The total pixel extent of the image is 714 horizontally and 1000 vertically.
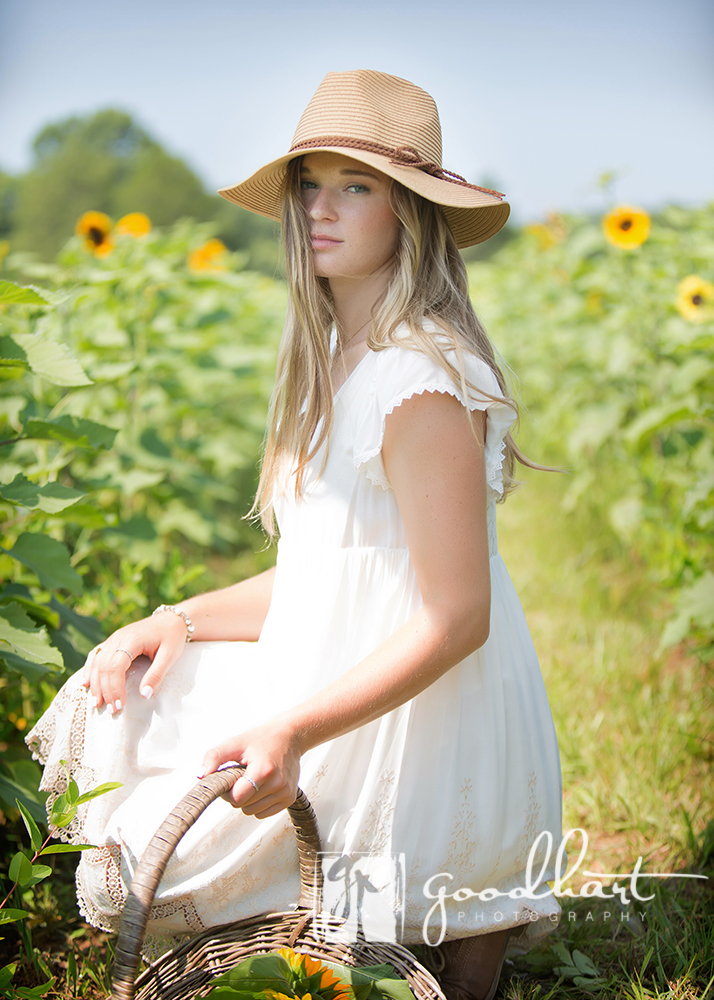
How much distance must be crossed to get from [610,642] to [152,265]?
218cm

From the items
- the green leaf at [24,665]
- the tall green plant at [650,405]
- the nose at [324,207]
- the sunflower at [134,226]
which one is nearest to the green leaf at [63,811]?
the green leaf at [24,665]

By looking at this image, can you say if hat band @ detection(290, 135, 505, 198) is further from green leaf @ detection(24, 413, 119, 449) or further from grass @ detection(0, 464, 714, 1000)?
grass @ detection(0, 464, 714, 1000)

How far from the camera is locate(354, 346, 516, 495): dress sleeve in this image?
48.1 inches

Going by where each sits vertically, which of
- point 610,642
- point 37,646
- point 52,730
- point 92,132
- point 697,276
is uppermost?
point 92,132

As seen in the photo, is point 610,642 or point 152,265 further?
point 152,265

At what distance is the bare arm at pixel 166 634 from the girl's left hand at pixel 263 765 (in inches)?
10.9

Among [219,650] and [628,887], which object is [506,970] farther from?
[219,650]

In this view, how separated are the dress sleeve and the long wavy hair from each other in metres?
0.02

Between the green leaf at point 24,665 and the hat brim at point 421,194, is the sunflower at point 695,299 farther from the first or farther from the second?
the green leaf at point 24,665

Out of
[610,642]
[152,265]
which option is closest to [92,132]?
[152,265]

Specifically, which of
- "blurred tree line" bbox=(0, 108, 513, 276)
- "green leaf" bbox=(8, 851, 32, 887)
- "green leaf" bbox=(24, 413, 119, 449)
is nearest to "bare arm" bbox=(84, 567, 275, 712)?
"green leaf" bbox=(8, 851, 32, 887)

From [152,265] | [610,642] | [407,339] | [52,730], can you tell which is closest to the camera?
[407,339]

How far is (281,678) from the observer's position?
1379 mm

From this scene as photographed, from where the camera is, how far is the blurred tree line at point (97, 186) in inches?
606
